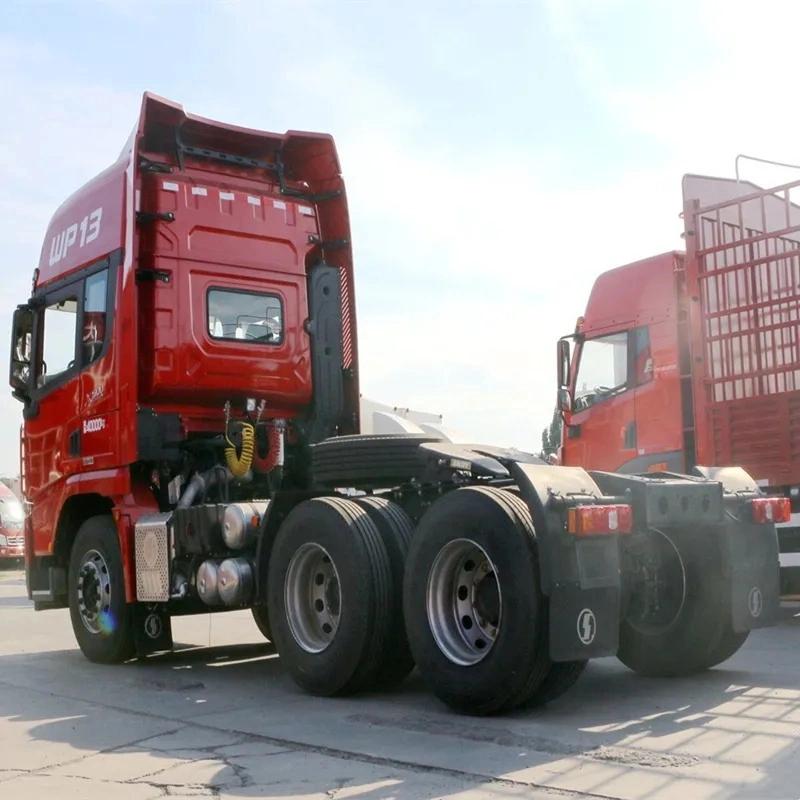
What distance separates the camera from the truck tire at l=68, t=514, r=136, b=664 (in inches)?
331

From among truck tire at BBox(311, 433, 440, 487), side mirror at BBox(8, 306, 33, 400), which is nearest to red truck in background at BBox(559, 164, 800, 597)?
truck tire at BBox(311, 433, 440, 487)

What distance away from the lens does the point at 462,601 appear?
6066mm

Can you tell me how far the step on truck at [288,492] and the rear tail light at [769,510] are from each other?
0.11ft

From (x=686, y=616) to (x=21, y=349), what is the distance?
5.72m

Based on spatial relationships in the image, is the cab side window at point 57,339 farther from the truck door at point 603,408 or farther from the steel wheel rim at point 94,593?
the truck door at point 603,408

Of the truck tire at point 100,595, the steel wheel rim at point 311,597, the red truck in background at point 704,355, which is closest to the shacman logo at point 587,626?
the steel wheel rim at point 311,597

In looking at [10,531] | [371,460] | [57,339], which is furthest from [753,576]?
[10,531]

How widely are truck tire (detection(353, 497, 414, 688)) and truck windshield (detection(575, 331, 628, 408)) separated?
4929 mm

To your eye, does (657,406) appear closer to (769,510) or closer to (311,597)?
(769,510)

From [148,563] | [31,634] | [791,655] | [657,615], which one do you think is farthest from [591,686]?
[31,634]

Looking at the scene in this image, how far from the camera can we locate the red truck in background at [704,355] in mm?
9539

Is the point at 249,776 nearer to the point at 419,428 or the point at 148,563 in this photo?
the point at 148,563

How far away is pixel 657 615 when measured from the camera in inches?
270

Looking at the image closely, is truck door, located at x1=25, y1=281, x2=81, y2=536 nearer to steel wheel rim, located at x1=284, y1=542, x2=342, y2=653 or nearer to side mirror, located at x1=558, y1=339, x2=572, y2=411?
steel wheel rim, located at x1=284, y1=542, x2=342, y2=653
